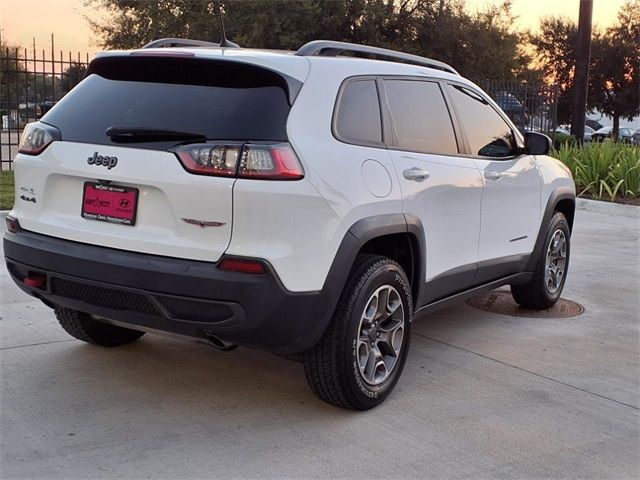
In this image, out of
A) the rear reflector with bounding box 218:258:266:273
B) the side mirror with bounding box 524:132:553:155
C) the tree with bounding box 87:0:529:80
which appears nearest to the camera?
the rear reflector with bounding box 218:258:266:273

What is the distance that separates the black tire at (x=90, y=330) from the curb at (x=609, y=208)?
927cm

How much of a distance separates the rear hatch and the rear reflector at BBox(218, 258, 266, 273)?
58 millimetres

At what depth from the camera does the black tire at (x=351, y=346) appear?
3641 mm

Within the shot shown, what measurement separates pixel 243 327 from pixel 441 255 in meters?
1.53

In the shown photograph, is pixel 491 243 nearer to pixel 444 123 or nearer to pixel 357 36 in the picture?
pixel 444 123

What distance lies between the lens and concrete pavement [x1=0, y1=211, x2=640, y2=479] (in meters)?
3.33

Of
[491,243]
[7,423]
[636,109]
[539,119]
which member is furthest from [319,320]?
[636,109]

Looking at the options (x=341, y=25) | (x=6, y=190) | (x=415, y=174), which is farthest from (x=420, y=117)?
(x=341, y=25)

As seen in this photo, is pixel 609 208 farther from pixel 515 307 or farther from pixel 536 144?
pixel 536 144

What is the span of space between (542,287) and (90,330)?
3.34 meters

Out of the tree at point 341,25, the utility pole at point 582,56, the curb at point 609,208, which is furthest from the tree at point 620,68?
the curb at point 609,208

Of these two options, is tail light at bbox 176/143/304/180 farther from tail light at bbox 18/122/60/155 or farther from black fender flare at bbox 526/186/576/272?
black fender flare at bbox 526/186/576/272

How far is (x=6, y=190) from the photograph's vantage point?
11000 mm

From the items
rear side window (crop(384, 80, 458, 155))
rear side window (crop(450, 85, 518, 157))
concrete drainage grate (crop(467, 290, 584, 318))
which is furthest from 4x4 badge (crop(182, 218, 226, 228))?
concrete drainage grate (crop(467, 290, 584, 318))
